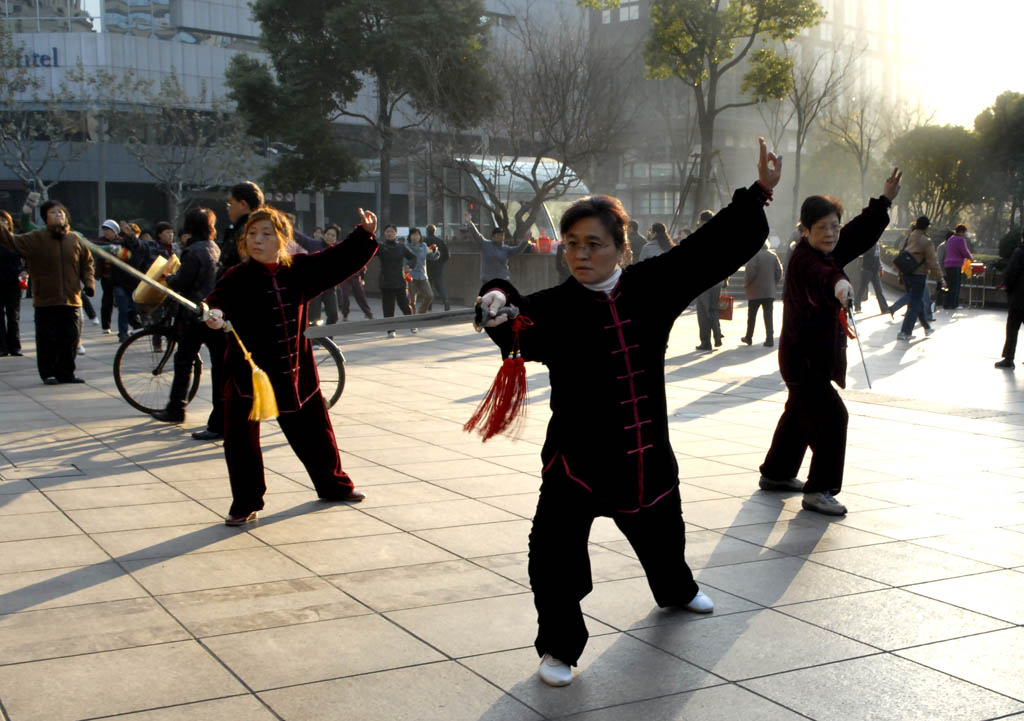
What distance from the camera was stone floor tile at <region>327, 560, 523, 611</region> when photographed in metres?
4.39

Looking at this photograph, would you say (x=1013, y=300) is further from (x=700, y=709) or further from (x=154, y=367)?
(x=700, y=709)

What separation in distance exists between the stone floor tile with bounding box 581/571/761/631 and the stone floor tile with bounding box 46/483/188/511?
2.67 metres

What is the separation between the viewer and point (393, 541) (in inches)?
207

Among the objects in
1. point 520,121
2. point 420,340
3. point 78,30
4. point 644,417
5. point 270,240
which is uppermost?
point 78,30

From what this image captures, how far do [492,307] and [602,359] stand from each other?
18.4 inches

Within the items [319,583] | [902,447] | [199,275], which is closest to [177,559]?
[319,583]

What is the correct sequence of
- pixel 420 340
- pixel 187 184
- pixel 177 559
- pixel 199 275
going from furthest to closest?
pixel 187 184
pixel 420 340
pixel 199 275
pixel 177 559

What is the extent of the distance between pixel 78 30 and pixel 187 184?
1124 centimetres

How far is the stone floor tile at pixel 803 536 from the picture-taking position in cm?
525

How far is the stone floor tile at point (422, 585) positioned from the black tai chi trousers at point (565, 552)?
2.43ft

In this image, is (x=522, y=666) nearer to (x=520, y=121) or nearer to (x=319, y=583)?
(x=319, y=583)

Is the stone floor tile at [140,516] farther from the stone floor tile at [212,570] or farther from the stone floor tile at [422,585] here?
the stone floor tile at [422,585]

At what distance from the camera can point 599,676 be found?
3.63 m

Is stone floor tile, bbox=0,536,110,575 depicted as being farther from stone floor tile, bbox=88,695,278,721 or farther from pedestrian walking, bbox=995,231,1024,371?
pedestrian walking, bbox=995,231,1024,371
